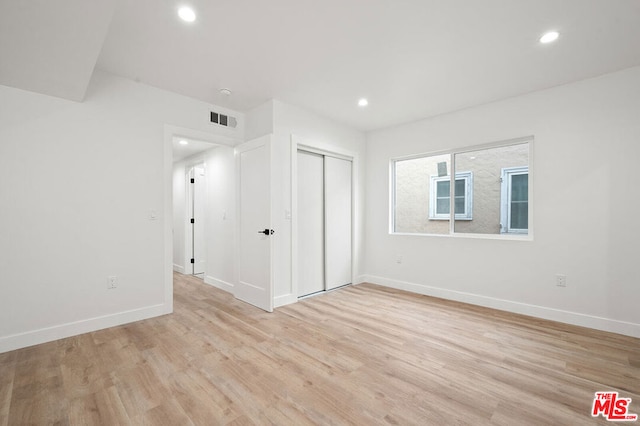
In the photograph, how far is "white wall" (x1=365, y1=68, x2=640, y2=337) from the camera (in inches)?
109

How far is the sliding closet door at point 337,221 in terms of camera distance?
4.33 metres

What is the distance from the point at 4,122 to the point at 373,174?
14.7 ft

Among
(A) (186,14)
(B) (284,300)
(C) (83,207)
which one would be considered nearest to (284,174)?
(B) (284,300)

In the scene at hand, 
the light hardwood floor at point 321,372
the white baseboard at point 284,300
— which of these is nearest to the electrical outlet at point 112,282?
the light hardwood floor at point 321,372

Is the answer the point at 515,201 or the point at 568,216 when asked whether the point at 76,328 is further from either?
the point at 568,216

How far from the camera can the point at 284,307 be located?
11.6ft

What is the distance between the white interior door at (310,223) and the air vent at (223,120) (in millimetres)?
1022

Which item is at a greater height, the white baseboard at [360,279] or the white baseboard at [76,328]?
the white baseboard at [76,328]

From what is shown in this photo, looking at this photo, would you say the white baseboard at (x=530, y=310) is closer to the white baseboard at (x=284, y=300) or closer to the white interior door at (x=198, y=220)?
the white baseboard at (x=284, y=300)

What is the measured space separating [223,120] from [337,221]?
2.28 meters

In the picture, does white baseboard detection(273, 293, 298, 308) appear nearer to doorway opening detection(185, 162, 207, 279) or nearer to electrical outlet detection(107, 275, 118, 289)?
electrical outlet detection(107, 275, 118, 289)

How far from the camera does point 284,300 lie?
362 centimetres

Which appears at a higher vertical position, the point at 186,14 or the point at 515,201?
the point at 186,14

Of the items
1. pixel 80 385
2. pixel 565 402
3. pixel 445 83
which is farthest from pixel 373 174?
pixel 80 385
